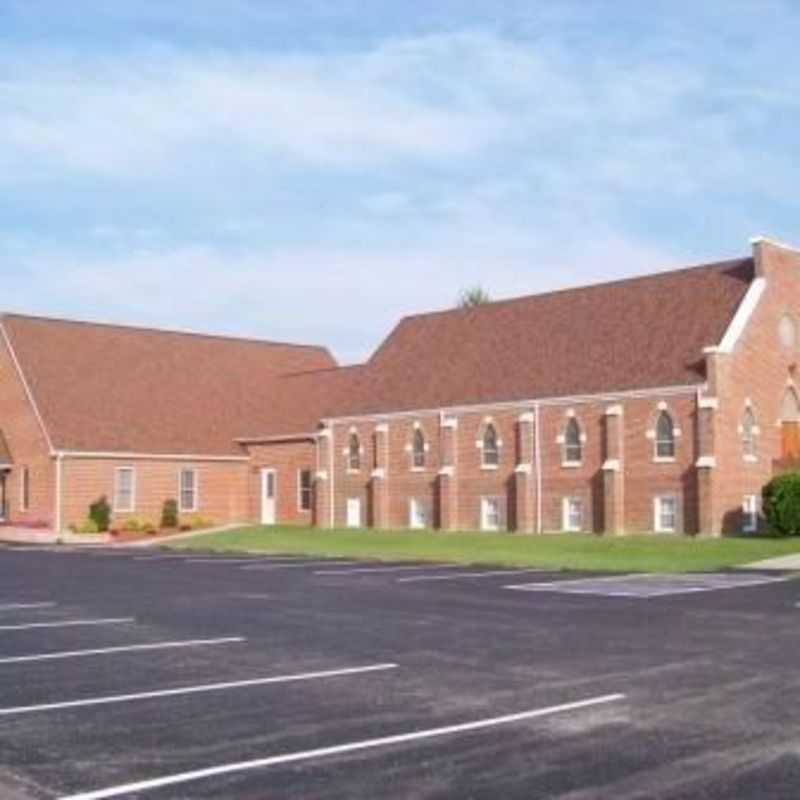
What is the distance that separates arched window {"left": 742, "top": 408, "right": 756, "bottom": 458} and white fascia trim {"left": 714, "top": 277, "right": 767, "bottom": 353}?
2.21m

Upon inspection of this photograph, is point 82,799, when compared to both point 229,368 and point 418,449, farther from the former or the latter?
point 229,368

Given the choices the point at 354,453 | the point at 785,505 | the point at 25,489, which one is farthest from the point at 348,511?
the point at 785,505

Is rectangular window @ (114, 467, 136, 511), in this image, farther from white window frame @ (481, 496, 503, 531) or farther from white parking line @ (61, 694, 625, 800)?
white parking line @ (61, 694, 625, 800)

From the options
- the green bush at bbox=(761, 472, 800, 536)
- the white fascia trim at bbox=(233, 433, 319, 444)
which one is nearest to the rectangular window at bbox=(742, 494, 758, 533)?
the green bush at bbox=(761, 472, 800, 536)

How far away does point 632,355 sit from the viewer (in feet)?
141

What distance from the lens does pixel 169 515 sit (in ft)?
169

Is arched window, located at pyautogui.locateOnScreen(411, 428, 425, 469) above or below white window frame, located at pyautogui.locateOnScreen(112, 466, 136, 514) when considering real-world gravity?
above

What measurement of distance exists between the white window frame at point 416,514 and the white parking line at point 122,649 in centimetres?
3307

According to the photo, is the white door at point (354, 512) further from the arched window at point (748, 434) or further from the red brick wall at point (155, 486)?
the arched window at point (748, 434)

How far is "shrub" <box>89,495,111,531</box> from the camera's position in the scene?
1919 inches

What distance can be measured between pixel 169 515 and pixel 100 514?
333 centimetres

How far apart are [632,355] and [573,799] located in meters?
36.0

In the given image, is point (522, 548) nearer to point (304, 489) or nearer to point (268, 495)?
point (304, 489)

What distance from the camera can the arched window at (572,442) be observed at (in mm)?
43219
